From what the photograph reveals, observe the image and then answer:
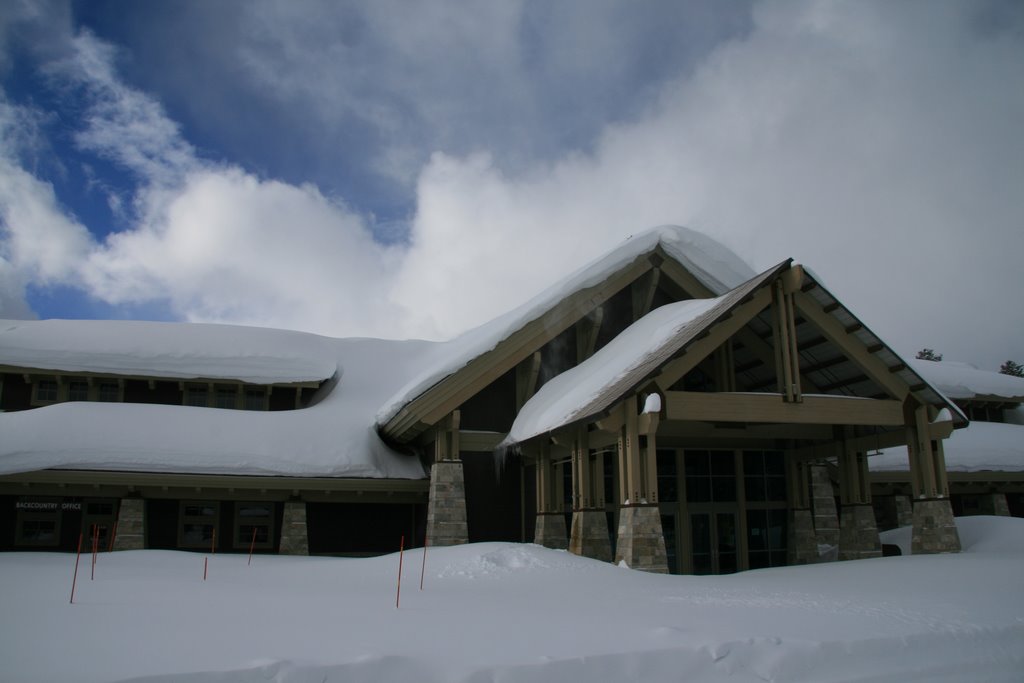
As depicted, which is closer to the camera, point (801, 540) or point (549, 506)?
point (549, 506)

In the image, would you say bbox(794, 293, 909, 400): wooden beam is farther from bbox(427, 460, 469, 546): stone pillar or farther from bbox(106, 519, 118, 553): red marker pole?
bbox(106, 519, 118, 553): red marker pole

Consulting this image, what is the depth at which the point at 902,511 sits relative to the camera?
74.9 ft

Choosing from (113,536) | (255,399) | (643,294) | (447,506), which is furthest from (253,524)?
(643,294)

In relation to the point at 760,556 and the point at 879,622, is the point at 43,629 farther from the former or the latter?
the point at 760,556

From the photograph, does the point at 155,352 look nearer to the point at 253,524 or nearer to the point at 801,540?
the point at 253,524

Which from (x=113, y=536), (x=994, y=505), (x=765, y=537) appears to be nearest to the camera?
(x=113, y=536)

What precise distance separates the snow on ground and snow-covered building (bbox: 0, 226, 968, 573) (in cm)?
338

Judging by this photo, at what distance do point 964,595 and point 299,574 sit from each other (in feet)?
30.4

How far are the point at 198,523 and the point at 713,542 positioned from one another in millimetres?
11604

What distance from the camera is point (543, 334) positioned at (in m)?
17.1

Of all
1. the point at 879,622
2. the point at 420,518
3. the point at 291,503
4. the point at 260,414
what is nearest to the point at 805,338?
the point at 879,622

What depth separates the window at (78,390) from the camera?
66.2ft

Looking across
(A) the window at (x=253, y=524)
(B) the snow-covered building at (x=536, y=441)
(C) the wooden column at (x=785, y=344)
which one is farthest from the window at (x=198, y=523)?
(C) the wooden column at (x=785, y=344)

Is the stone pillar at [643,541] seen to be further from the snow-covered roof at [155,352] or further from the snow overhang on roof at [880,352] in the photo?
the snow-covered roof at [155,352]
